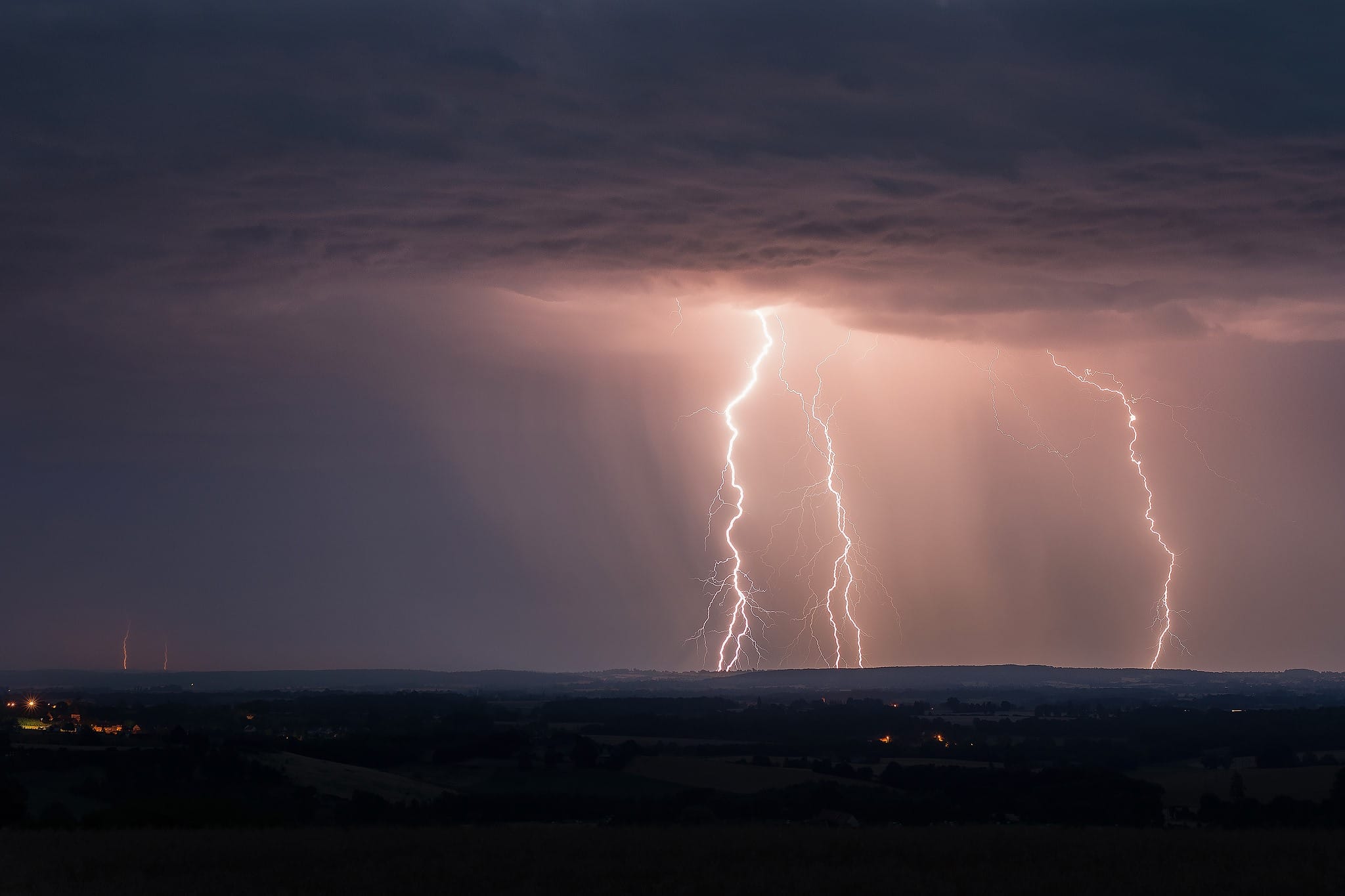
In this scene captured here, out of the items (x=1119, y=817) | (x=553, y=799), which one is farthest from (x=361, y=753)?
(x=1119, y=817)

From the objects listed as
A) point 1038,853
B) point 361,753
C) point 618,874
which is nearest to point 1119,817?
point 1038,853

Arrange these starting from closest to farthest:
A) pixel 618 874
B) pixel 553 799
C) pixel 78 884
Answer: pixel 78 884 → pixel 618 874 → pixel 553 799

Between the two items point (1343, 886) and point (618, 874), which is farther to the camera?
point (618, 874)

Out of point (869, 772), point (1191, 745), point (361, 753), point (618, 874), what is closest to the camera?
point (618, 874)

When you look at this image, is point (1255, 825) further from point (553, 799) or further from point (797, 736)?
point (797, 736)

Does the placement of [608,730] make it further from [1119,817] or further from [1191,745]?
[1119,817]

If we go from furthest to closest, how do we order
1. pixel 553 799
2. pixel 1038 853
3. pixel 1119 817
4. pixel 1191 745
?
1. pixel 1191 745
2. pixel 553 799
3. pixel 1119 817
4. pixel 1038 853
